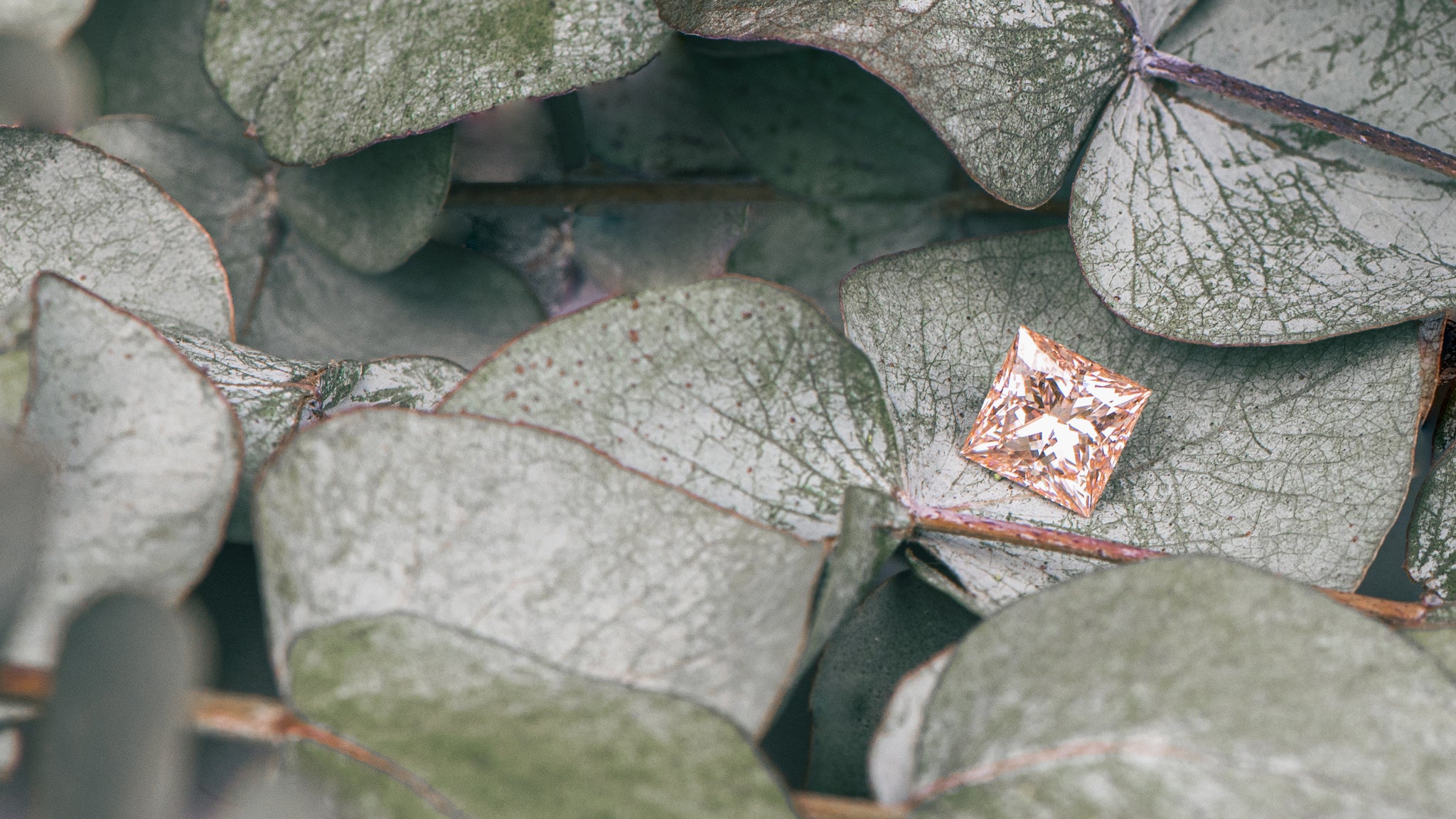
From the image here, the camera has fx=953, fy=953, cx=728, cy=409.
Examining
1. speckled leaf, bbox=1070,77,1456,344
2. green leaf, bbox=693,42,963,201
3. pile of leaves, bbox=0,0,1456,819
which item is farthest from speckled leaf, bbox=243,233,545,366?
speckled leaf, bbox=1070,77,1456,344

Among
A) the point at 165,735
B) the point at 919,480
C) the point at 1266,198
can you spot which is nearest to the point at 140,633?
the point at 165,735

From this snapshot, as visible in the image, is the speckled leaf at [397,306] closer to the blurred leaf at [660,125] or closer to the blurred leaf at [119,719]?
the blurred leaf at [660,125]

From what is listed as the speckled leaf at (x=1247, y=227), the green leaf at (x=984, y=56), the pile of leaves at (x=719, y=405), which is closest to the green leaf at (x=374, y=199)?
the pile of leaves at (x=719, y=405)

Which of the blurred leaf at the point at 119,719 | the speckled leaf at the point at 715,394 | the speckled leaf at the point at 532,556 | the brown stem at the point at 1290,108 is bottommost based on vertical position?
the blurred leaf at the point at 119,719

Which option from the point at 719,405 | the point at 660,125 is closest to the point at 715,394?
the point at 719,405

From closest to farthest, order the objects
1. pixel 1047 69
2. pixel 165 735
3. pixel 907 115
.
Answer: pixel 165 735, pixel 1047 69, pixel 907 115

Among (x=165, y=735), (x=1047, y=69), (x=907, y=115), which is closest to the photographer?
(x=165, y=735)

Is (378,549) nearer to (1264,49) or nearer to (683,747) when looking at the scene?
(683,747)
